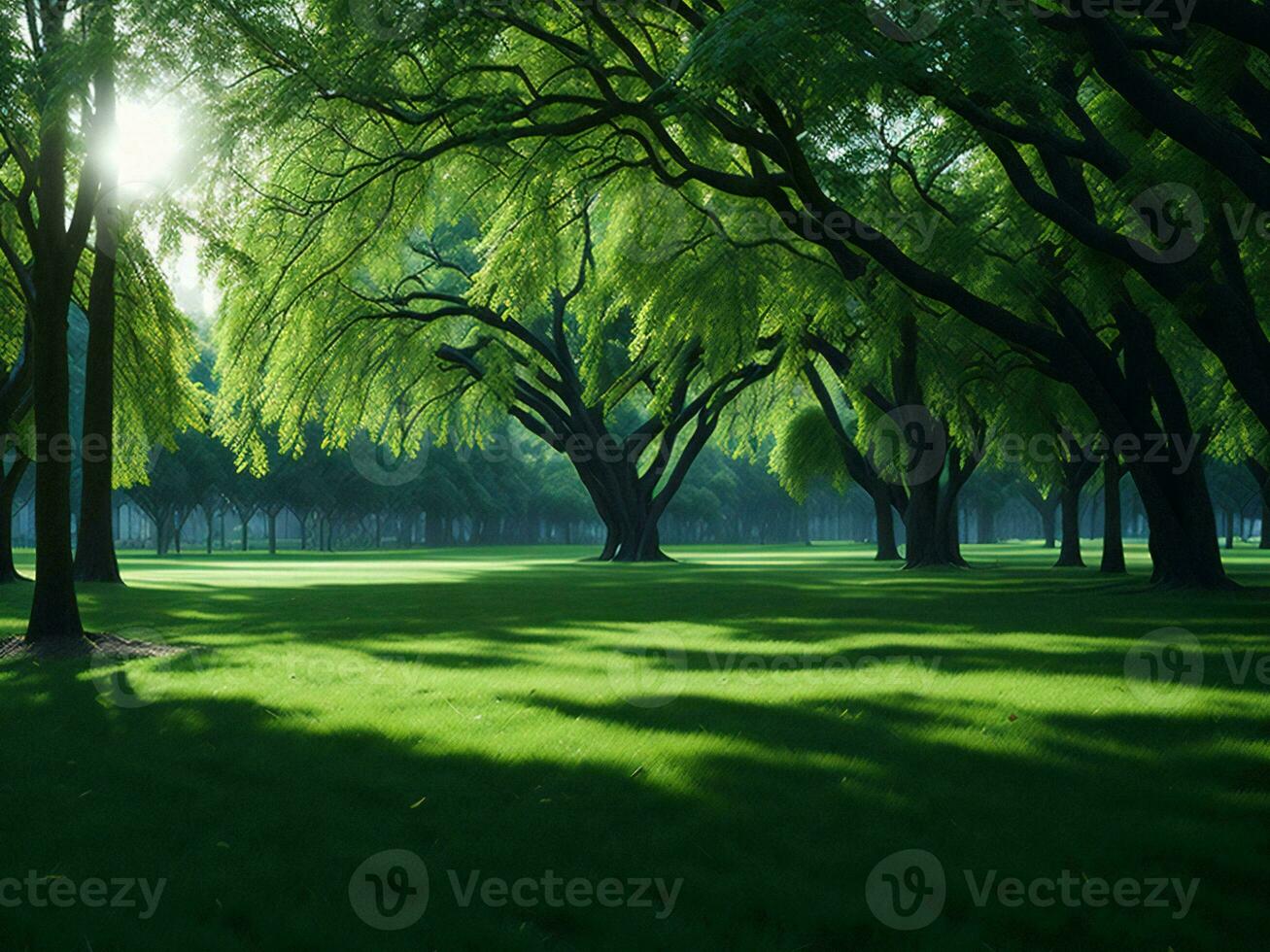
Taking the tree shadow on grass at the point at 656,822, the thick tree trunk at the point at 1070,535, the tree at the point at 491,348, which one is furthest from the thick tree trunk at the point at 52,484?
the thick tree trunk at the point at 1070,535

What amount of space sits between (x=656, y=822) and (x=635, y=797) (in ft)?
1.16

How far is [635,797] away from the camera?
5.63 m

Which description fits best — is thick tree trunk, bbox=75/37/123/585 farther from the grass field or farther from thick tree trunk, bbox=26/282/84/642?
the grass field

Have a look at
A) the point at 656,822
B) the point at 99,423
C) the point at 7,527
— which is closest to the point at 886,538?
the point at 99,423

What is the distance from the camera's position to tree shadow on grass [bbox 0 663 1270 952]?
14.4ft

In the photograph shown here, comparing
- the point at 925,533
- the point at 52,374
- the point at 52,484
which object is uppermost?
the point at 52,374

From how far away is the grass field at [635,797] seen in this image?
4.43 m

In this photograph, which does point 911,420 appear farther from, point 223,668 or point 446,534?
point 446,534

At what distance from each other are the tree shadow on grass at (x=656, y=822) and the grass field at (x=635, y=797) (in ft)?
0.06

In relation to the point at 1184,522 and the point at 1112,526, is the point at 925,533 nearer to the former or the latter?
the point at 1112,526

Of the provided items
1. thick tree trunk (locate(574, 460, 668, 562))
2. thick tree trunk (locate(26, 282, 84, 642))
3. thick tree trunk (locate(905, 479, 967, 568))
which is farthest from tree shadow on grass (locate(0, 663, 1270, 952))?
thick tree trunk (locate(574, 460, 668, 562))

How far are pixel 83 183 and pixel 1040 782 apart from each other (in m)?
10.1

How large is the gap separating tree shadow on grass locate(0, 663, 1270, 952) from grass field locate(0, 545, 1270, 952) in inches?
0.7

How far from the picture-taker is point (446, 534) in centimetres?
8394
